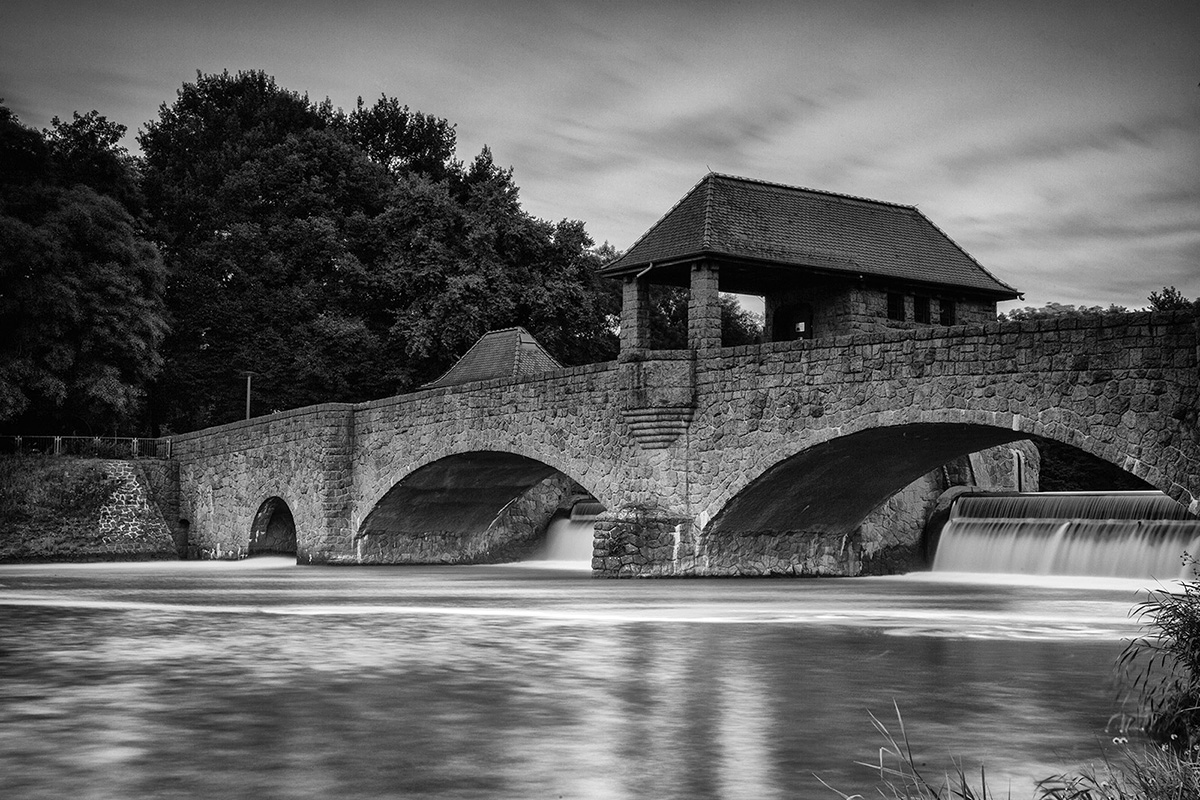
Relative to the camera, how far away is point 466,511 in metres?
29.2

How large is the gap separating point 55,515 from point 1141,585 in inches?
970

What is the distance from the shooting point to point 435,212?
3762cm

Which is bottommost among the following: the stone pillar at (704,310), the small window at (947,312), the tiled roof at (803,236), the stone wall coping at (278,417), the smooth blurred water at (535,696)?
the smooth blurred water at (535,696)

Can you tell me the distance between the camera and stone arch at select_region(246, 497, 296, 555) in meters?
31.5

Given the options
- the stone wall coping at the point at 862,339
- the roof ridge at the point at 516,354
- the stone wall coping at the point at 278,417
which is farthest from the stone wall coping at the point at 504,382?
the roof ridge at the point at 516,354

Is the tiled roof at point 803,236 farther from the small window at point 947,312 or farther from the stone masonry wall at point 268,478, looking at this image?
the stone masonry wall at point 268,478

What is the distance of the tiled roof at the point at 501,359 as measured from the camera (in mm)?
31672

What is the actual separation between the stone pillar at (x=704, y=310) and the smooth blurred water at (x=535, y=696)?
5.94 m

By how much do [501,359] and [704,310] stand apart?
12.5 metres

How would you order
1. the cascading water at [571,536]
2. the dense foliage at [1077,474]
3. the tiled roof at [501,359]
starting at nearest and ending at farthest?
the cascading water at [571,536], the tiled roof at [501,359], the dense foliage at [1077,474]

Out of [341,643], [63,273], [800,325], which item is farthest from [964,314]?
[63,273]

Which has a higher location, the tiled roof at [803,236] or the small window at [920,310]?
the tiled roof at [803,236]

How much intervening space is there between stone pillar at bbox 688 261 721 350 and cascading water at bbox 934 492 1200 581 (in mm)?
5993

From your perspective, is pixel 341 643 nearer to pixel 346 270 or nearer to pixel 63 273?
pixel 63 273
